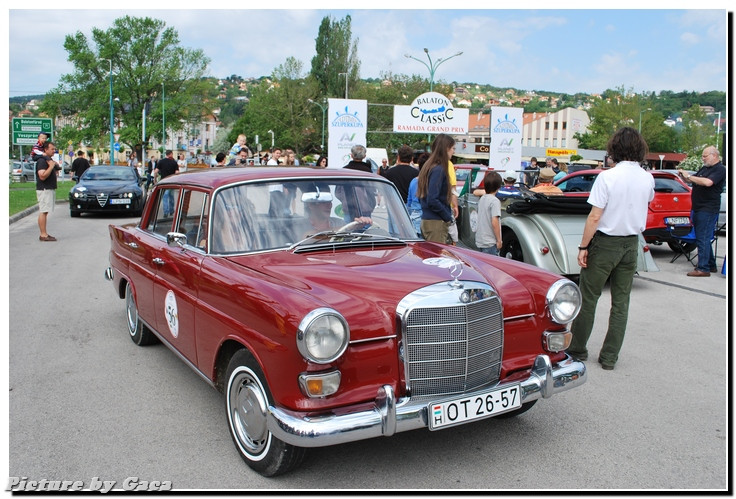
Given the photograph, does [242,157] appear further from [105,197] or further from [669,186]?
[669,186]

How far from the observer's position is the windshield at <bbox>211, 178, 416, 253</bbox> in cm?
405

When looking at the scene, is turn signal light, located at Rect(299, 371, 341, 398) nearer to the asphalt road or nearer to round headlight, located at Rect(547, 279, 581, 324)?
the asphalt road

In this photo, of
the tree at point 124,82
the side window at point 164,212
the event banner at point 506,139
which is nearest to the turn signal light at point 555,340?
the side window at point 164,212

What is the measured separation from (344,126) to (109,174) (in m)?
7.59

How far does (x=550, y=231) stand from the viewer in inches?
310

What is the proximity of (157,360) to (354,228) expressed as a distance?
88.7 inches

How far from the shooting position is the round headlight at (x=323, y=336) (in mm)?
2912

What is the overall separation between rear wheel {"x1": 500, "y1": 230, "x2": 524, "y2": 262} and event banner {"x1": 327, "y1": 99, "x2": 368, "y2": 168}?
12.6 m

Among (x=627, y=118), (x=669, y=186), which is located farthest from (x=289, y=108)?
(x=669, y=186)

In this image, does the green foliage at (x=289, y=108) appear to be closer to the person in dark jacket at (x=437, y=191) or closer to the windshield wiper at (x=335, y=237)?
the person in dark jacket at (x=437, y=191)

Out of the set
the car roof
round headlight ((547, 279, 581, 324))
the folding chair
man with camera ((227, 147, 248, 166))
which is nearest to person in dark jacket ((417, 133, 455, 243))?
the car roof

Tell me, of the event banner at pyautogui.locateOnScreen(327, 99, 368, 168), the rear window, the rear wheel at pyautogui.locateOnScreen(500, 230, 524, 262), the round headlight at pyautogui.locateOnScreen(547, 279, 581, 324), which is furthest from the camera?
the event banner at pyautogui.locateOnScreen(327, 99, 368, 168)

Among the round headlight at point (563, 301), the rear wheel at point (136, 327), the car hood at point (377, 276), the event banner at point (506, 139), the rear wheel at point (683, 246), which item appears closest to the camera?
the car hood at point (377, 276)

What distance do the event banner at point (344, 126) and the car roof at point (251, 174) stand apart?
52.4ft
